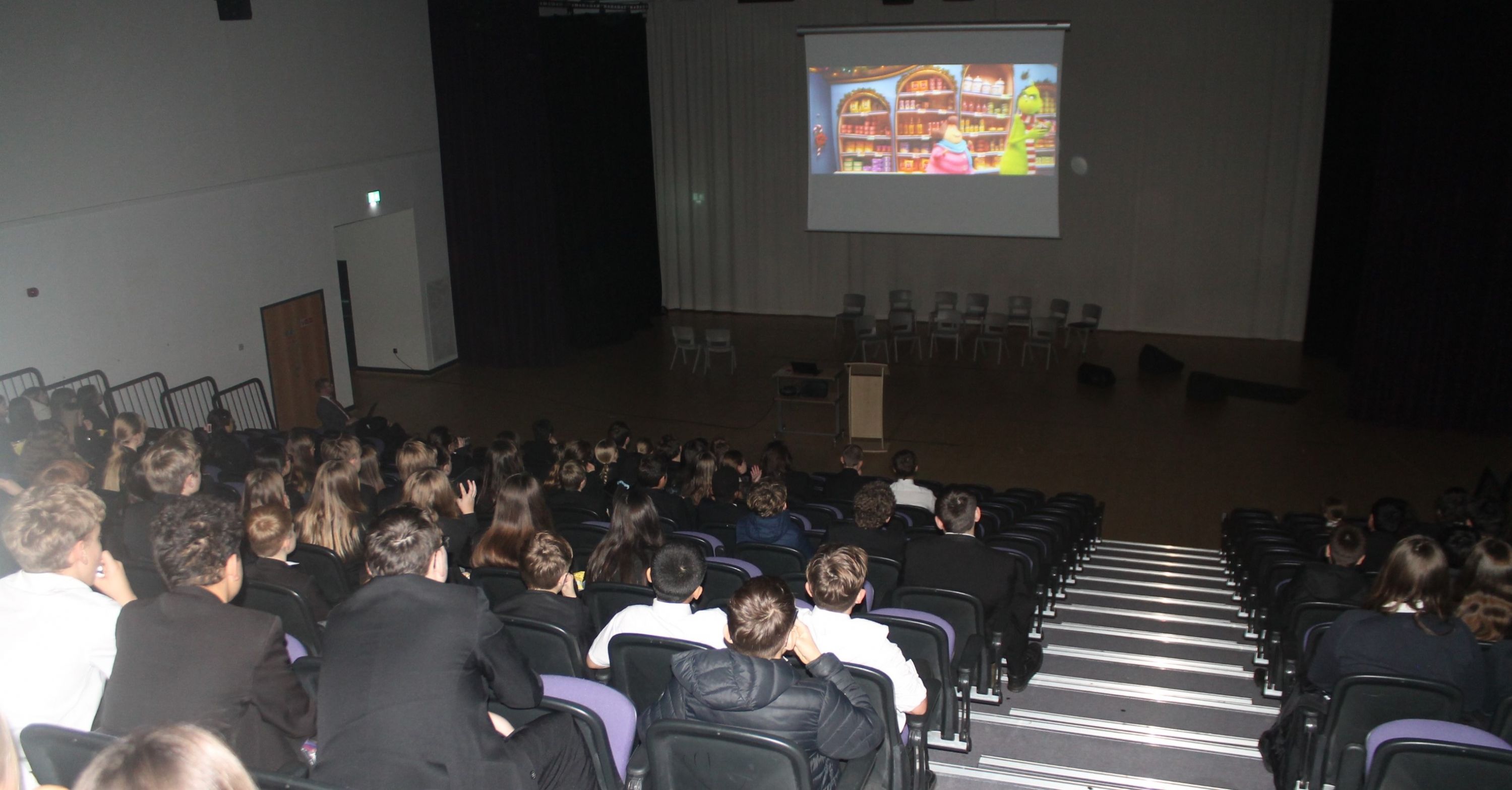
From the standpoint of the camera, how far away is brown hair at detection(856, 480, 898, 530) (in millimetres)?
5198

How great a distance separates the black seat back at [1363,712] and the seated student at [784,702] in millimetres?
1678

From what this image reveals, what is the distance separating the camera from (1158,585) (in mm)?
6961

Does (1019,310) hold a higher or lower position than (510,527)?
lower

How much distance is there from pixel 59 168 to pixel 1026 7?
13.1 meters

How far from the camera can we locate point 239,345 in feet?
38.9

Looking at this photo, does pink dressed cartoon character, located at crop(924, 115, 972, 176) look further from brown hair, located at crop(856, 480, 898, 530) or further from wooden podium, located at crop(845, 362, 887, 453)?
brown hair, located at crop(856, 480, 898, 530)

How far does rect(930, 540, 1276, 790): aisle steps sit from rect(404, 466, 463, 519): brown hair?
261 cm

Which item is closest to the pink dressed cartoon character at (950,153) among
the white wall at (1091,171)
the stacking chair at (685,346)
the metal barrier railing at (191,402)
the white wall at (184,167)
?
the white wall at (1091,171)

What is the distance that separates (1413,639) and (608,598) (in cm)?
287

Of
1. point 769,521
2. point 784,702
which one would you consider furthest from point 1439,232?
point 784,702

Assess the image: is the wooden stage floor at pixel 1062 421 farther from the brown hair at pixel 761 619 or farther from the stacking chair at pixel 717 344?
the brown hair at pixel 761 619

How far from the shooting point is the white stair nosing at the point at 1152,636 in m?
5.37

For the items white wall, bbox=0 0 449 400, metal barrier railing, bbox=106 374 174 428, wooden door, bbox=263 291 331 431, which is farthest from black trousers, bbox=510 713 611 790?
wooden door, bbox=263 291 331 431

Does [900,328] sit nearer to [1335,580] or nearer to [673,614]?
[1335,580]
